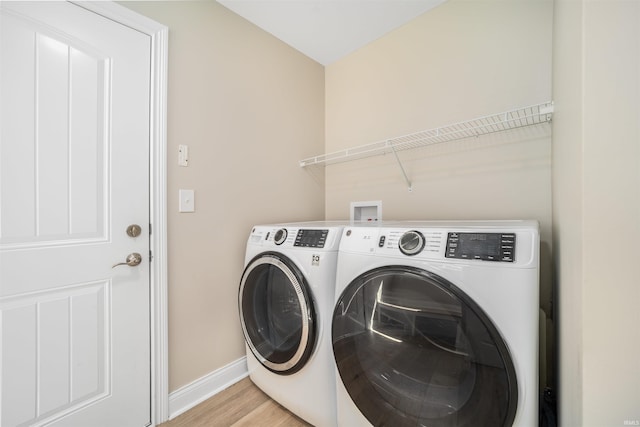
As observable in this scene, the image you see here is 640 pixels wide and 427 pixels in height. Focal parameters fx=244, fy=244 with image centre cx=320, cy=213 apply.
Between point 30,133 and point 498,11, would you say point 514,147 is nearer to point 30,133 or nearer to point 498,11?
point 498,11

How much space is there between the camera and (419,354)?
0.86m

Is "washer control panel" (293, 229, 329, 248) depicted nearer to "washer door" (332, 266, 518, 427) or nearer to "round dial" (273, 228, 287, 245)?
"round dial" (273, 228, 287, 245)

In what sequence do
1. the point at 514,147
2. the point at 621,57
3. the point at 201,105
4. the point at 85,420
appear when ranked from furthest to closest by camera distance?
the point at 201,105 < the point at 514,147 < the point at 85,420 < the point at 621,57

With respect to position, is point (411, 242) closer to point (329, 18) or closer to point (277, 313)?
point (277, 313)

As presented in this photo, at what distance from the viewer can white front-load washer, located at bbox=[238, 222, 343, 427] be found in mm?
1139

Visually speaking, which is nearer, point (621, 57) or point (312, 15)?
point (621, 57)

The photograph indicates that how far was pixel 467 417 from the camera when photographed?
0.77 meters

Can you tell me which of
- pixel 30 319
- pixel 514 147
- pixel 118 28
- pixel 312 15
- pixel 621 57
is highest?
pixel 312 15

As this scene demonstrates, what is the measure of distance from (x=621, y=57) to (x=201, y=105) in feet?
5.38

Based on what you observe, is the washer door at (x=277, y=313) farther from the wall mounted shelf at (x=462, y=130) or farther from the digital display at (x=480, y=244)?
the wall mounted shelf at (x=462, y=130)

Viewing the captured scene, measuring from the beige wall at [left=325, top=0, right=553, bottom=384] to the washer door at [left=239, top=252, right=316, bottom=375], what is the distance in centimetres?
95

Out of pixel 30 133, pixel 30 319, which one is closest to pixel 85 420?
pixel 30 319

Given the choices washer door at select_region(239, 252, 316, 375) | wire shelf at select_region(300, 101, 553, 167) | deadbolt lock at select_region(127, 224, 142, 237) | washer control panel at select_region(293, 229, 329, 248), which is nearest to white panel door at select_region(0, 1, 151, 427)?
deadbolt lock at select_region(127, 224, 142, 237)

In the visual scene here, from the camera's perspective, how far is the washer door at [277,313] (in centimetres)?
116
